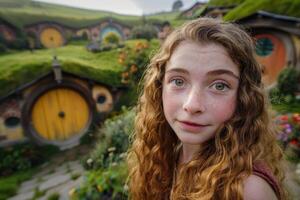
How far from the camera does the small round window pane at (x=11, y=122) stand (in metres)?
7.85

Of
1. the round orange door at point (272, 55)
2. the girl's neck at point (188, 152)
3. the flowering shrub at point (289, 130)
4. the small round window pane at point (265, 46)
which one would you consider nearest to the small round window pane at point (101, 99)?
the round orange door at point (272, 55)

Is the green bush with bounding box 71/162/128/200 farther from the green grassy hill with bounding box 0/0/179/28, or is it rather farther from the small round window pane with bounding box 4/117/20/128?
the green grassy hill with bounding box 0/0/179/28

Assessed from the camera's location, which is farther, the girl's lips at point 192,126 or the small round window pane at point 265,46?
the small round window pane at point 265,46

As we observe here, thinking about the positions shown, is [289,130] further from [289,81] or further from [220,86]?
[220,86]

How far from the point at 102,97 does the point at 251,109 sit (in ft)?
27.2

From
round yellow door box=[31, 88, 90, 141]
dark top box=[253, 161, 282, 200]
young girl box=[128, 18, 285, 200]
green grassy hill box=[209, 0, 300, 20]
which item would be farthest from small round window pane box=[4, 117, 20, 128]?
green grassy hill box=[209, 0, 300, 20]

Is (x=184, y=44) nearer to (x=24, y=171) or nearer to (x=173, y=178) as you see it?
(x=173, y=178)

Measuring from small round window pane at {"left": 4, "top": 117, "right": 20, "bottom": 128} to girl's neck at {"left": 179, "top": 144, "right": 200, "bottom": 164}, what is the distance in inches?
311

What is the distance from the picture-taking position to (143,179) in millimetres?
1790

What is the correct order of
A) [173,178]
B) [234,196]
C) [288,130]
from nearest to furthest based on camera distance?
[234,196] → [173,178] → [288,130]

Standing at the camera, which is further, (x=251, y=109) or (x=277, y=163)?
(x=277, y=163)

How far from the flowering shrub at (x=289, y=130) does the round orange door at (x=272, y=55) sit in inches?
165

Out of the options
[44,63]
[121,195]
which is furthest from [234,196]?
[44,63]

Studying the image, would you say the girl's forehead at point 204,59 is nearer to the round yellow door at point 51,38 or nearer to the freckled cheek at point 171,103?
the freckled cheek at point 171,103
